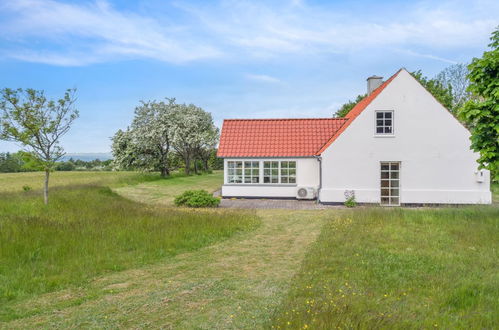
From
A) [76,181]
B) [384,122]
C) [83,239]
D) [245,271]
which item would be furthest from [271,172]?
[76,181]

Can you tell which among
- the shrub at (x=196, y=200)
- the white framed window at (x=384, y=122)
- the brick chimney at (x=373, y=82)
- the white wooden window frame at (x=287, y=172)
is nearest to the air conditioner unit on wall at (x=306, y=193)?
the white wooden window frame at (x=287, y=172)

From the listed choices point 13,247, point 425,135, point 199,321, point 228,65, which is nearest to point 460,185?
point 425,135

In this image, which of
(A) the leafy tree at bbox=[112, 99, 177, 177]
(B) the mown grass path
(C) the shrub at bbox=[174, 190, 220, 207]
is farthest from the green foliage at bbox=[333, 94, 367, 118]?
(B) the mown grass path

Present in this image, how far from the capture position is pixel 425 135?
60.7 ft

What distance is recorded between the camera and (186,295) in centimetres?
594

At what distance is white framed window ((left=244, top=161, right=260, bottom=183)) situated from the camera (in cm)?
2241

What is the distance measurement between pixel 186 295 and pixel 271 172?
16.7m

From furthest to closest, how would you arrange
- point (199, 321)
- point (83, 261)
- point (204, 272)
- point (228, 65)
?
point (228, 65)
point (83, 261)
point (204, 272)
point (199, 321)

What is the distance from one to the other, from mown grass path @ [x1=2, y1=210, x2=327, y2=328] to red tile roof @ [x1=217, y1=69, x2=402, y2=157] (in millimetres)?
A: 13479

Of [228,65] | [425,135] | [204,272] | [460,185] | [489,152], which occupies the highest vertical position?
[228,65]

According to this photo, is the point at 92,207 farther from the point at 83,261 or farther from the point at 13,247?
the point at 83,261

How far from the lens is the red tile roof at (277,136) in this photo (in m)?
22.4

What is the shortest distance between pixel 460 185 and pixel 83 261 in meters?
19.1

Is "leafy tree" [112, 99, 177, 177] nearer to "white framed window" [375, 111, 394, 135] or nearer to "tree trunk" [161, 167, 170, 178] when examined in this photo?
"tree trunk" [161, 167, 170, 178]
